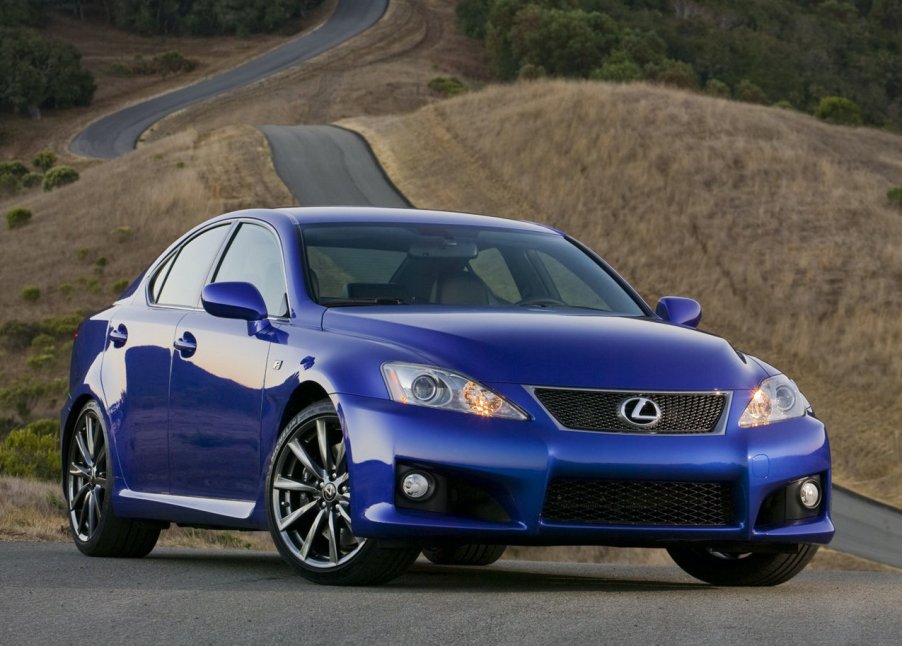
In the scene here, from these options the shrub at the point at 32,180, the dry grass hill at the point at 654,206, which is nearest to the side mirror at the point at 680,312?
the dry grass hill at the point at 654,206

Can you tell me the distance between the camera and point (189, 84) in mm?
98062

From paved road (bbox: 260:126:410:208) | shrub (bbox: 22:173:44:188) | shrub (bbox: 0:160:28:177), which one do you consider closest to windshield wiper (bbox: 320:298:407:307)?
paved road (bbox: 260:126:410:208)

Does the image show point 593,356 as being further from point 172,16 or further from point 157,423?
point 172,16

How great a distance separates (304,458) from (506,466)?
93 centimetres

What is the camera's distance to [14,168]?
7706 centimetres

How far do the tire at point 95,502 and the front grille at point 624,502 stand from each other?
303cm

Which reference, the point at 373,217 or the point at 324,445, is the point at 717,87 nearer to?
the point at 373,217

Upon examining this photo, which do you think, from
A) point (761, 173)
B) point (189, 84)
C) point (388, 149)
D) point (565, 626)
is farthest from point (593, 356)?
point (189, 84)

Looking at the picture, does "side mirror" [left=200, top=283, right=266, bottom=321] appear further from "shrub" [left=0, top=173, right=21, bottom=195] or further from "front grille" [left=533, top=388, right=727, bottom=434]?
"shrub" [left=0, top=173, right=21, bottom=195]

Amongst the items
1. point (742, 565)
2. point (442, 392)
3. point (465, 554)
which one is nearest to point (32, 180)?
point (465, 554)

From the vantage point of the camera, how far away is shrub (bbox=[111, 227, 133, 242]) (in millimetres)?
49391

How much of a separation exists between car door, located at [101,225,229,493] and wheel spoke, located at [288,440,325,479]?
149cm

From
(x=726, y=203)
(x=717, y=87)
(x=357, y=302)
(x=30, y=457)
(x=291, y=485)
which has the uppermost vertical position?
(x=357, y=302)

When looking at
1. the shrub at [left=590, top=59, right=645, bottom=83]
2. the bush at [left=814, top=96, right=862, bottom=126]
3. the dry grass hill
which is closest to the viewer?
the dry grass hill
